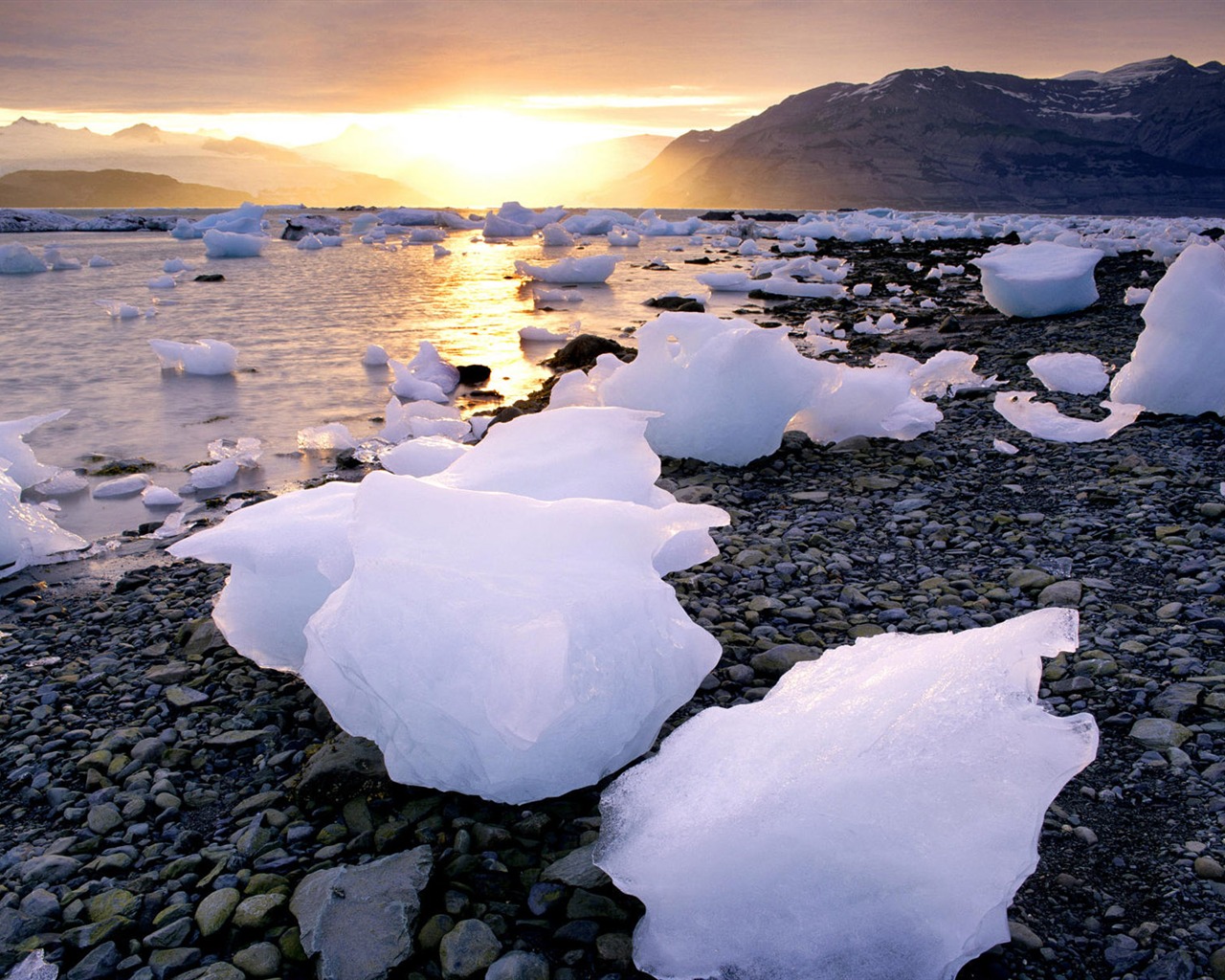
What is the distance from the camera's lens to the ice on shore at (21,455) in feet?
15.3

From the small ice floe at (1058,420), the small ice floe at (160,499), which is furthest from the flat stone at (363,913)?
the small ice floe at (1058,420)

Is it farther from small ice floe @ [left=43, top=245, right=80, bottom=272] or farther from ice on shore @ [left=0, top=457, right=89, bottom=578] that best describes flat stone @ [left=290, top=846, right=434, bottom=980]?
small ice floe @ [left=43, top=245, right=80, bottom=272]

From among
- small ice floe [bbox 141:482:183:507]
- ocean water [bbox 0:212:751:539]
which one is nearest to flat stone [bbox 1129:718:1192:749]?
ocean water [bbox 0:212:751:539]

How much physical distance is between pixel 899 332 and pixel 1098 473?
19.4ft

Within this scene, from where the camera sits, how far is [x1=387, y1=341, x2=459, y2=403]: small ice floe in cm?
754

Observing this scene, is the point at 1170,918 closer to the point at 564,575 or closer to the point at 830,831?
the point at 830,831

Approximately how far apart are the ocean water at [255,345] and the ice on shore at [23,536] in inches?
13.9

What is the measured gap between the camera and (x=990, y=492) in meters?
4.30

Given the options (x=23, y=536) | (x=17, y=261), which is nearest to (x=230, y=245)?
(x=17, y=261)

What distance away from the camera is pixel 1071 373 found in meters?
6.13

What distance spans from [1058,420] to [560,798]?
432cm

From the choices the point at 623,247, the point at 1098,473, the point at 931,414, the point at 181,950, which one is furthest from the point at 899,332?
the point at 623,247

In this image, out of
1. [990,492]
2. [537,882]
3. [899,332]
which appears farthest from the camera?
[899,332]

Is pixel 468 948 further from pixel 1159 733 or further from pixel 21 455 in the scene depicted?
pixel 21 455
